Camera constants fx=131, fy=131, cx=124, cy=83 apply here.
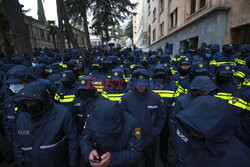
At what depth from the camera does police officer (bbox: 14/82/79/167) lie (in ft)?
5.51

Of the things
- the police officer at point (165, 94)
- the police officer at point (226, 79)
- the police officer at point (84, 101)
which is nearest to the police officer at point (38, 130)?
the police officer at point (84, 101)

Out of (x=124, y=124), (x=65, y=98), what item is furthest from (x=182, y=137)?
(x=65, y=98)

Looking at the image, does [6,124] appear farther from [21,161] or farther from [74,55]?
[74,55]

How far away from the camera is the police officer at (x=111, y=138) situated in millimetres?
1381

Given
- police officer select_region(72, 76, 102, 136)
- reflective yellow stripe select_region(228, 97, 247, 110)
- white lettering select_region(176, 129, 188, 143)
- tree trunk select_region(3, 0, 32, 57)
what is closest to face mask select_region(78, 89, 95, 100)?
police officer select_region(72, 76, 102, 136)

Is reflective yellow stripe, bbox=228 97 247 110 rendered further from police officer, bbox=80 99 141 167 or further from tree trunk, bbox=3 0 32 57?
tree trunk, bbox=3 0 32 57

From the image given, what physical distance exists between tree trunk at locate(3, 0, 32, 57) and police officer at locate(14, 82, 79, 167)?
718 cm

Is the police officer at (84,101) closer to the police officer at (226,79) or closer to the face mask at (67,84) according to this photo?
the face mask at (67,84)

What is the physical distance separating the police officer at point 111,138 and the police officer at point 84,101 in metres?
0.67

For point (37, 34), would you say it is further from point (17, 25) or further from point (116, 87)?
point (116, 87)

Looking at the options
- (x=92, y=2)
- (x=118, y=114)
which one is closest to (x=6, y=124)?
(x=118, y=114)

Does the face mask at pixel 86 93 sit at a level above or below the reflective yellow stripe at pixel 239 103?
above

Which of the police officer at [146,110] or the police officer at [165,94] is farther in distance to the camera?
the police officer at [165,94]

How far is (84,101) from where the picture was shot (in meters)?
2.52
